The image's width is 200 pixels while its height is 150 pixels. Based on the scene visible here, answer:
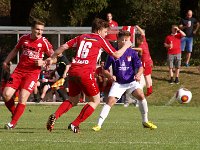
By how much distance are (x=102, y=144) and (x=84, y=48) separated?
9.14ft

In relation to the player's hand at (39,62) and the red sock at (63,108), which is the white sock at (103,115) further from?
the player's hand at (39,62)

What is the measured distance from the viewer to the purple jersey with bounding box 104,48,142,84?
1697 cm

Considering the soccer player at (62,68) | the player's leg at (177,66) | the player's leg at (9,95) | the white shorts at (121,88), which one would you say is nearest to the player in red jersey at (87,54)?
the white shorts at (121,88)

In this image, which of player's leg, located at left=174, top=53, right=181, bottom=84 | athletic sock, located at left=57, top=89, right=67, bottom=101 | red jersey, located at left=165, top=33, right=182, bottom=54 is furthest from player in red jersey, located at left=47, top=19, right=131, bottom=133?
red jersey, located at left=165, top=33, right=182, bottom=54

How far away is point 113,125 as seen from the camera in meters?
18.0

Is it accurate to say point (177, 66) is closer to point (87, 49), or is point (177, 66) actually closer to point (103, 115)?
point (103, 115)

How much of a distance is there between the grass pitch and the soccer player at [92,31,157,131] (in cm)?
45

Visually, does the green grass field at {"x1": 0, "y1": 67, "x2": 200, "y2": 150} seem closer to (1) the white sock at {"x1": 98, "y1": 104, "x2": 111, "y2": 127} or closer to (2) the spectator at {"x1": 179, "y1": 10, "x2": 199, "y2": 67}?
(1) the white sock at {"x1": 98, "y1": 104, "x2": 111, "y2": 127}

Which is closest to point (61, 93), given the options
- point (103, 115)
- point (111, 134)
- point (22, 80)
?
point (22, 80)

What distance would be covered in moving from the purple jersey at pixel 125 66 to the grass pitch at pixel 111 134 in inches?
38.4

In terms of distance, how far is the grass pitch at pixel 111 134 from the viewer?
12.9 m

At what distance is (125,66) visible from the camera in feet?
56.2

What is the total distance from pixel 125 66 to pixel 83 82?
1958 mm

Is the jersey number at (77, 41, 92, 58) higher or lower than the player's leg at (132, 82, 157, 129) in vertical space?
higher
